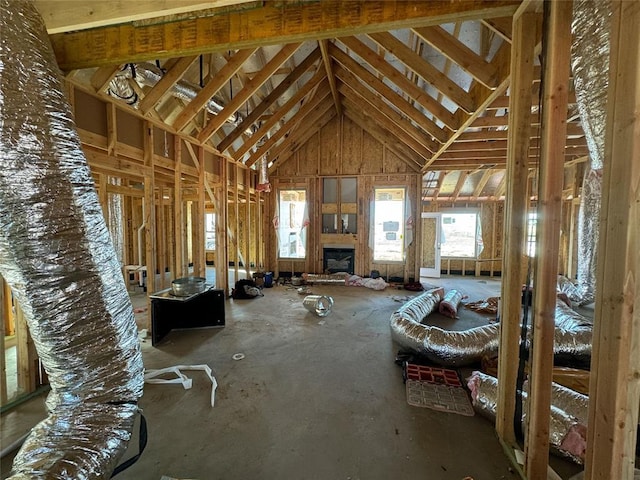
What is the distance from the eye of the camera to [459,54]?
2.70m

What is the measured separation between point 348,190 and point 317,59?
10.7 ft

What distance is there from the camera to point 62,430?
1439 millimetres

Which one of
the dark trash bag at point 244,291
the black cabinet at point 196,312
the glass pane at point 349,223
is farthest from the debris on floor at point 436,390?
the glass pane at point 349,223

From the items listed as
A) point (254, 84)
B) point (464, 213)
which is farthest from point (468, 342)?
point (464, 213)

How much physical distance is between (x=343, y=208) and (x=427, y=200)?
115 inches

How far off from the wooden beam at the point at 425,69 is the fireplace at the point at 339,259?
4.51 metres

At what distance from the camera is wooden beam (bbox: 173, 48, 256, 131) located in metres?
3.41

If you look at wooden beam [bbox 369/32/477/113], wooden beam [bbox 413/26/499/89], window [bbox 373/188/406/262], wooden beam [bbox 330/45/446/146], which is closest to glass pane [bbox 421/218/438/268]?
window [bbox 373/188/406/262]

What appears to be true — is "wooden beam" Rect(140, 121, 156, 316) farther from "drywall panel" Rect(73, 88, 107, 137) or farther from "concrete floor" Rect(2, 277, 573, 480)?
"concrete floor" Rect(2, 277, 573, 480)

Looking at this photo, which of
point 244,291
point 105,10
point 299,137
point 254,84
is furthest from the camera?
point 299,137

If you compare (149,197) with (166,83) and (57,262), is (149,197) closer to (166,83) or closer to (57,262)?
(166,83)

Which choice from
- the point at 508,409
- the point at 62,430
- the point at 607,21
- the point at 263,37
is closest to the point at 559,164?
the point at 607,21

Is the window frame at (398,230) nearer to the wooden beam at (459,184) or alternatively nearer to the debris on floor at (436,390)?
the wooden beam at (459,184)

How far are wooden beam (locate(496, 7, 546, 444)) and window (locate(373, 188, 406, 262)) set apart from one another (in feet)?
17.3
